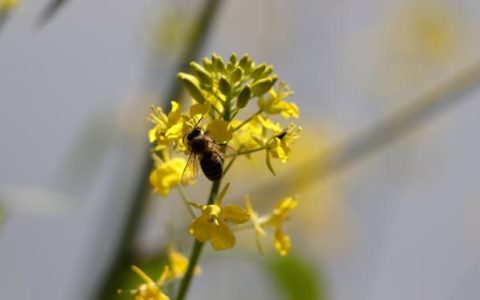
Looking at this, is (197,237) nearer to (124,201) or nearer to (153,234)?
(124,201)

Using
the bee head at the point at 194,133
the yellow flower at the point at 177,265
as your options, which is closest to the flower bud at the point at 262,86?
the bee head at the point at 194,133

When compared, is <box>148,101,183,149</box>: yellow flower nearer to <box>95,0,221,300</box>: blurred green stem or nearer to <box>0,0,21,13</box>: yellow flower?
<box>0,0,21,13</box>: yellow flower

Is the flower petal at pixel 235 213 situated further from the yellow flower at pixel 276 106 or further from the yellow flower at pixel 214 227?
the yellow flower at pixel 276 106

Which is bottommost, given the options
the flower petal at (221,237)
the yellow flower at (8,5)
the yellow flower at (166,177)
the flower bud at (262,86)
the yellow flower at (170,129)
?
the flower petal at (221,237)

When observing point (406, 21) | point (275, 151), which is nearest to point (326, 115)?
point (406, 21)

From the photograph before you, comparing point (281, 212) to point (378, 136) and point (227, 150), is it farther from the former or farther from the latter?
point (378, 136)

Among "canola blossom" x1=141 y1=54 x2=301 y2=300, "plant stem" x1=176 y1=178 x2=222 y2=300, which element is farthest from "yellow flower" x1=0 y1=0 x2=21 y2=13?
"plant stem" x1=176 y1=178 x2=222 y2=300

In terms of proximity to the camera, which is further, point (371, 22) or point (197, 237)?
point (371, 22)

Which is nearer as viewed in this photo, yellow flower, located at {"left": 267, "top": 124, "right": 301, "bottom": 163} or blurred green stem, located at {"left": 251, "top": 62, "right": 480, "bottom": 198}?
yellow flower, located at {"left": 267, "top": 124, "right": 301, "bottom": 163}
